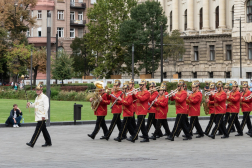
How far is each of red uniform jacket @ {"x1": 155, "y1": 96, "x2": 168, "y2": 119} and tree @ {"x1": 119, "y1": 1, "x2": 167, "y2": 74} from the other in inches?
1694

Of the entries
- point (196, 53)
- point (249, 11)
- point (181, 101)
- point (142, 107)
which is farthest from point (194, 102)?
point (196, 53)

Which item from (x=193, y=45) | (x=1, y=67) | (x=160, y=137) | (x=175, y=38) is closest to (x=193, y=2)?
(x=193, y=45)

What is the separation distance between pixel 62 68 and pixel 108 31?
394 inches

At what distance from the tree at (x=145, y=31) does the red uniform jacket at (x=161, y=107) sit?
4304 centimetres

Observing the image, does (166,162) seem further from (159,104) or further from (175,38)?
(175,38)

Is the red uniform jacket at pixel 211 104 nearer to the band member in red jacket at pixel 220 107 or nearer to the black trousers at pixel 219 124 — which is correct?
the band member in red jacket at pixel 220 107

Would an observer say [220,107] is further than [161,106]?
Yes

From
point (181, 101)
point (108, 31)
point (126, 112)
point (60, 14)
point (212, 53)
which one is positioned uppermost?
point (60, 14)

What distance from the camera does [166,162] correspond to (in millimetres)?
11602

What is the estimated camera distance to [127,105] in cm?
1588

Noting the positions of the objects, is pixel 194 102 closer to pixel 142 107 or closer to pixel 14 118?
pixel 142 107

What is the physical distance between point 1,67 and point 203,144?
5797cm

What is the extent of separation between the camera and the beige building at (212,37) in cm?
6162

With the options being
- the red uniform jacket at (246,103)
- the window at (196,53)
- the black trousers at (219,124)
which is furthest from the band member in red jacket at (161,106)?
the window at (196,53)
